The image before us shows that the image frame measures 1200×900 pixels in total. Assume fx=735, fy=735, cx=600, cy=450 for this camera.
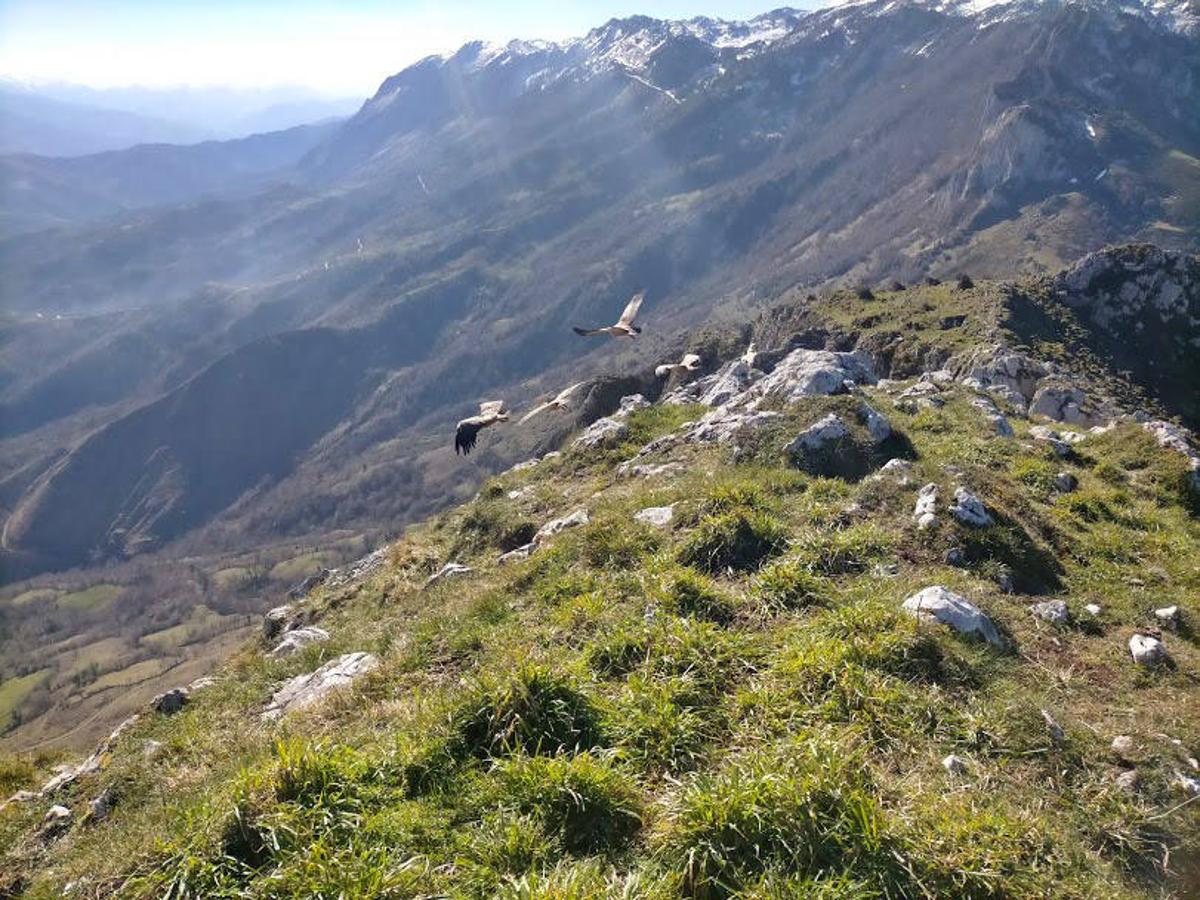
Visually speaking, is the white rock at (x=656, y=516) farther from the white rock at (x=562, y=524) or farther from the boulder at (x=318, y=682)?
the boulder at (x=318, y=682)

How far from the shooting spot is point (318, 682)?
1152 centimetres

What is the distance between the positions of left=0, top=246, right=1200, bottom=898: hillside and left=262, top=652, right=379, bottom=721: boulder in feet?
0.37

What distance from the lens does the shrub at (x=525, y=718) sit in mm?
7516

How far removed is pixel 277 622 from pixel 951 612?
18313mm

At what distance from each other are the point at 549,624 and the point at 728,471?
7.10m

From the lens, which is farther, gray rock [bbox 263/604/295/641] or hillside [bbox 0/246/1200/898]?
gray rock [bbox 263/604/295/641]

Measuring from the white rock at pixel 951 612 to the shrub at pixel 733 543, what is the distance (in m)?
2.50

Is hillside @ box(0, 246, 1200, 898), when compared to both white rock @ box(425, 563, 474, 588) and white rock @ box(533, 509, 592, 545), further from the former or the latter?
white rock @ box(425, 563, 474, 588)

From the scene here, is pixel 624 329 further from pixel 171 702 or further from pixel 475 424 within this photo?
pixel 171 702

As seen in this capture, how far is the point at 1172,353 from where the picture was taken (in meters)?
49.5

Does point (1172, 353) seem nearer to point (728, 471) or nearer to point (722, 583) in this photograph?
point (728, 471)

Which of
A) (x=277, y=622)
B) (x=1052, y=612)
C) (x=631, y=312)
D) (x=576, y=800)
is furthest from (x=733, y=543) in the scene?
(x=277, y=622)

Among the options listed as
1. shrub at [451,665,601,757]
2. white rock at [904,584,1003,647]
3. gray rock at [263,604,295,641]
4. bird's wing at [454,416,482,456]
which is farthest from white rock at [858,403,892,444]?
gray rock at [263,604,295,641]

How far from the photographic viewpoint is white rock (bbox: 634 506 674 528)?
545 inches
